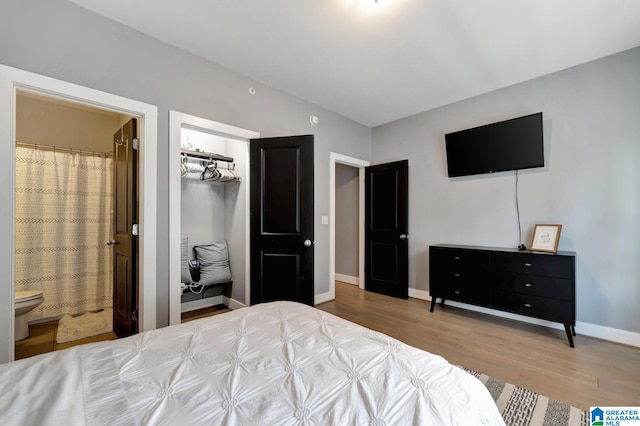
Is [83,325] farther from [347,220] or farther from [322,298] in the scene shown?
[347,220]

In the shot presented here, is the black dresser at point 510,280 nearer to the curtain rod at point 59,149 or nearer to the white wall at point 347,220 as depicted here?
the white wall at point 347,220

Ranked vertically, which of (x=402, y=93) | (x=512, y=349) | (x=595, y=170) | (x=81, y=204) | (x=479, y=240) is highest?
(x=402, y=93)

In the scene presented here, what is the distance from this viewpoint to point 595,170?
2.67 meters

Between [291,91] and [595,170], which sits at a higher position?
[291,91]

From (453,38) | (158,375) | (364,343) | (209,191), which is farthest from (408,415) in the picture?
(209,191)

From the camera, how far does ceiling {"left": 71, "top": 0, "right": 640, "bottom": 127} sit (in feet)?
6.49

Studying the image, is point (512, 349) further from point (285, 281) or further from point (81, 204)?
point (81, 204)

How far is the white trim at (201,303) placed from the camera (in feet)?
11.0

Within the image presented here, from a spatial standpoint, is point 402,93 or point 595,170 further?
point 402,93

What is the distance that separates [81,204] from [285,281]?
2.72 metres

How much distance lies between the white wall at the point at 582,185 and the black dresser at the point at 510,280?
37cm

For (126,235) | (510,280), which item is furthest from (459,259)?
(126,235)

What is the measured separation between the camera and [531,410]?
1.64 metres

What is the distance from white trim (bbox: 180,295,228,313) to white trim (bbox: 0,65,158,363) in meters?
1.14
